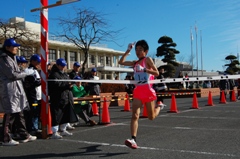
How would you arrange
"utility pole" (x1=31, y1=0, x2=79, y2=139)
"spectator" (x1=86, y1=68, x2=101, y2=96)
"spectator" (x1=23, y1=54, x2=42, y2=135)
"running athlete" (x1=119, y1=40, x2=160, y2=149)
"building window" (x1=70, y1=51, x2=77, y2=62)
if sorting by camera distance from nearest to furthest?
"running athlete" (x1=119, y1=40, x2=160, y2=149) < "utility pole" (x1=31, y1=0, x2=79, y2=139) < "spectator" (x1=23, y1=54, x2=42, y2=135) < "spectator" (x1=86, y1=68, x2=101, y2=96) < "building window" (x1=70, y1=51, x2=77, y2=62)

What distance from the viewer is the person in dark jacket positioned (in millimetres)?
6750

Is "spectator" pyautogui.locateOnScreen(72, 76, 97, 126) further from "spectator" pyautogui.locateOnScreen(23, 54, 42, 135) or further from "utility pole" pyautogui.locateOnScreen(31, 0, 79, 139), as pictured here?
"utility pole" pyautogui.locateOnScreen(31, 0, 79, 139)

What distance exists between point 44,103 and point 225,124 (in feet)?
17.1

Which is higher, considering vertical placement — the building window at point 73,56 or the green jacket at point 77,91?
the building window at point 73,56

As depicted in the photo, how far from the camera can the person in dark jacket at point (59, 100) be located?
22.1 ft

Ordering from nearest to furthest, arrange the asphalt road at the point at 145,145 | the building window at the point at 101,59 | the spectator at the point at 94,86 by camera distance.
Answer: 1. the asphalt road at the point at 145,145
2. the spectator at the point at 94,86
3. the building window at the point at 101,59

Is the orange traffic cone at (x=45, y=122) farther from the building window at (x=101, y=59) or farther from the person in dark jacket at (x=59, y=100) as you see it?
the building window at (x=101, y=59)

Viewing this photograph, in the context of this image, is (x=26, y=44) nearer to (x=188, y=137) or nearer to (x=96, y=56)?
(x=188, y=137)

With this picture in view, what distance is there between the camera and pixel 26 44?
2366 cm

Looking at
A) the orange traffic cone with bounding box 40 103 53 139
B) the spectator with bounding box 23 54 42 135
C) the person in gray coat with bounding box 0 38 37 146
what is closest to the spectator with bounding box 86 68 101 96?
the spectator with bounding box 23 54 42 135

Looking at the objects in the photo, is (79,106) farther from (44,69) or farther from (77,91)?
(44,69)

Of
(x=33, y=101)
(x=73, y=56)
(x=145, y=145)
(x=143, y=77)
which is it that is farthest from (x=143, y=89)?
(x=73, y=56)

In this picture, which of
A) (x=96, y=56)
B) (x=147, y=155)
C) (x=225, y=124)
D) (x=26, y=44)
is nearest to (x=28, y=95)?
(x=147, y=155)

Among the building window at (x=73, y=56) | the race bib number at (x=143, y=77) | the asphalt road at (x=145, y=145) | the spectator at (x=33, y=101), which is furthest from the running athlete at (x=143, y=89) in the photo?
the building window at (x=73, y=56)
